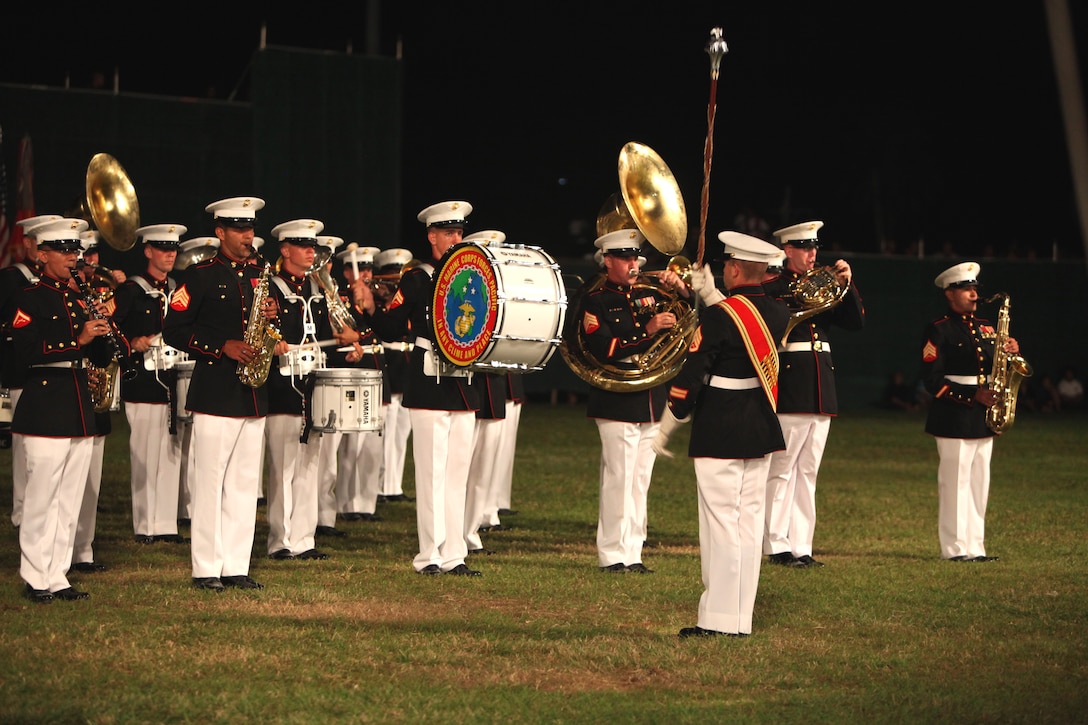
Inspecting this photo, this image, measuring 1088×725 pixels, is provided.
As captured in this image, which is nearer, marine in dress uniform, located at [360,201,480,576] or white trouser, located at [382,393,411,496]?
marine in dress uniform, located at [360,201,480,576]

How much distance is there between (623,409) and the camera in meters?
9.70

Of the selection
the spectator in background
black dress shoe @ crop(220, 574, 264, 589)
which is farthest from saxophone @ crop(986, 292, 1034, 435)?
the spectator in background

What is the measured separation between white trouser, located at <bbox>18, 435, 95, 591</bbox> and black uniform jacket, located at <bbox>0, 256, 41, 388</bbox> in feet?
2.04

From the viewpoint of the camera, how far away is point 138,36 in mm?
27234

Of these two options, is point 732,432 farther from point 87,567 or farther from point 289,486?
point 87,567

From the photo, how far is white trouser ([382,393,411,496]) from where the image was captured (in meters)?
13.5

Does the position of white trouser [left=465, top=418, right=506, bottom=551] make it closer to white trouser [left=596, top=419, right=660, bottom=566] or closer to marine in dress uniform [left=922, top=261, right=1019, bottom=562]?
white trouser [left=596, top=419, right=660, bottom=566]

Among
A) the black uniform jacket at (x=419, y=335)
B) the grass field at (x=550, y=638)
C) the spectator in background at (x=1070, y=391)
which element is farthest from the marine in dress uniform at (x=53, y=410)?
the spectator in background at (x=1070, y=391)

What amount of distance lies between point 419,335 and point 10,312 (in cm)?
261

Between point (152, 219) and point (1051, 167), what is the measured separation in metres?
21.1

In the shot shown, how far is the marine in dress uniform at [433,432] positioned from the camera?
930 centimetres

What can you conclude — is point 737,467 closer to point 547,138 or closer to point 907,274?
point 907,274

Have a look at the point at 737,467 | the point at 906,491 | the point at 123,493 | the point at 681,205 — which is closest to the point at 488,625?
the point at 737,467

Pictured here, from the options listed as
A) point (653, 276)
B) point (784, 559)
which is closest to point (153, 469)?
point (653, 276)
